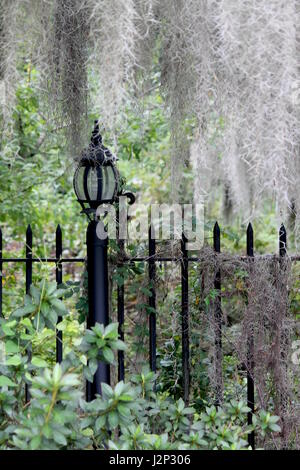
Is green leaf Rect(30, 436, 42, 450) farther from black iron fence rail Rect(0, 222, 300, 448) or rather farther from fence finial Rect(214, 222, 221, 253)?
fence finial Rect(214, 222, 221, 253)

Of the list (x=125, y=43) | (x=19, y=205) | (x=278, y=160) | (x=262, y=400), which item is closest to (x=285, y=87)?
(x=278, y=160)

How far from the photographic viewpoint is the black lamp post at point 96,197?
2781 millimetres

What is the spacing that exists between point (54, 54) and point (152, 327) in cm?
135

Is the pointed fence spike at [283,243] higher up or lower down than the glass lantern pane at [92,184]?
lower down

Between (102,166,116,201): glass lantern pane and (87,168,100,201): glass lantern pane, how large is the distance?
0.04 metres

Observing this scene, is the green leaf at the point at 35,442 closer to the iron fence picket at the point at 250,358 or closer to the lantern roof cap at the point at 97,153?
the lantern roof cap at the point at 97,153

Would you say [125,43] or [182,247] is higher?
[125,43]

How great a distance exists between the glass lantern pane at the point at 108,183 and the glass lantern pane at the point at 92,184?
0.04m

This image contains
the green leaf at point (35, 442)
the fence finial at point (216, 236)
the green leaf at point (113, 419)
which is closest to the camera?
the green leaf at point (35, 442)

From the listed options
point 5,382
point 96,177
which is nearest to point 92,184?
point 96,177

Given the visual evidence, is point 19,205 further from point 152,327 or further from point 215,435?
point 215,435

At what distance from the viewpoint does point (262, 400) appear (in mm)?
3016

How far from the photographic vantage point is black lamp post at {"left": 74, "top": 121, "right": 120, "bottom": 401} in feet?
9.12

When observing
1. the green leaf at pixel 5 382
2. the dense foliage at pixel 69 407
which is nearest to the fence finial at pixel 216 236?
the dense foliage at pixel 69 407
